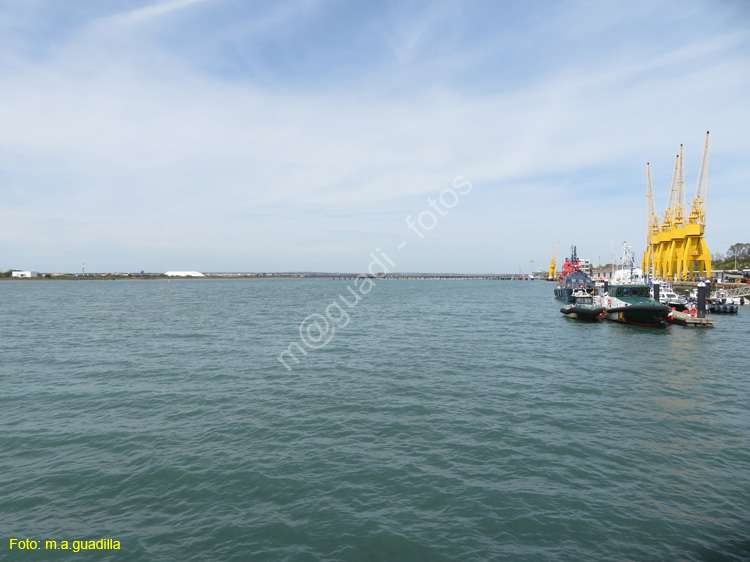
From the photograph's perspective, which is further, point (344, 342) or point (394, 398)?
point (344, 342)

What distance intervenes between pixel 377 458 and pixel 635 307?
158 feet

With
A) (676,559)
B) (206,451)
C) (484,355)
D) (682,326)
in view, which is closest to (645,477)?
(676,559)

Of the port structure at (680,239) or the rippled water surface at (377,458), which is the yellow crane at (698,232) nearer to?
the port structure at (680,239)

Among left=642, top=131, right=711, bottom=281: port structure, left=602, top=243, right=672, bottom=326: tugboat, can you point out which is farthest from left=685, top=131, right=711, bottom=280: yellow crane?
left=602, top=243, right=672, bottom=326: tugboat

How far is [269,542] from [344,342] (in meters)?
28.7

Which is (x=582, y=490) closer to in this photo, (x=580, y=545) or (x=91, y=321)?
(x=580, y=545)

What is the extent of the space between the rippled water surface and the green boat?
18.8 meters

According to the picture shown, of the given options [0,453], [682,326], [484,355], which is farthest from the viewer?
[682,326]

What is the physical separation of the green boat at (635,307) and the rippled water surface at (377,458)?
18.8 meters

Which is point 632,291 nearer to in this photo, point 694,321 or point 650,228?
point 694,321

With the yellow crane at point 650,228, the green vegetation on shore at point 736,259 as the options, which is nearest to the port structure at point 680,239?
the yellow crane at point 650,228

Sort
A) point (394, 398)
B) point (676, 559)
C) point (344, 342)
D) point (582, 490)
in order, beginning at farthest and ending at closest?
point (344, 342) < point (394, 398) < point (582, 490) < point (676, 559)

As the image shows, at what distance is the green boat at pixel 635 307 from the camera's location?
4939cm

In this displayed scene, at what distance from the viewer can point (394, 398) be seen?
2141cm
